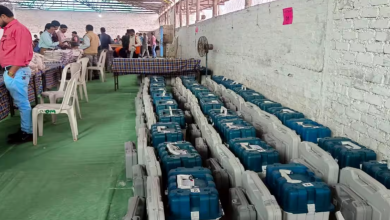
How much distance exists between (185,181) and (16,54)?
113 inches

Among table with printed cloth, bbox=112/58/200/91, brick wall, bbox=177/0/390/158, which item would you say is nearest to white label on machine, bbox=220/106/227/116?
brick wall, bbox=177/0/390/158

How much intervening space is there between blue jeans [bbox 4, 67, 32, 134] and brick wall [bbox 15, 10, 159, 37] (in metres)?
21.7

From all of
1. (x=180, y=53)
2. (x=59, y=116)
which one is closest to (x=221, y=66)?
(x=59, y=116)

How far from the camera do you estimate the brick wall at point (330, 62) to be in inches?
95.9

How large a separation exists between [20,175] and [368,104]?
128 inches

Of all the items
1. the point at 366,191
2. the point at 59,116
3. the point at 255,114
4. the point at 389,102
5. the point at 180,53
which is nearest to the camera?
the point at 366,191

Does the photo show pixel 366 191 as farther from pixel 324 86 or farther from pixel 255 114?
pixel 255 114

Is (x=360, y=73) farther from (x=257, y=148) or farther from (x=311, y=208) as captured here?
(x=311, y=208)

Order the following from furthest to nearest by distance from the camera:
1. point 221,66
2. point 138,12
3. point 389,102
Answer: point 138,12, point 221,66, point 389,102

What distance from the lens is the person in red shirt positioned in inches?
142

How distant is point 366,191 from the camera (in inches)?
73.3

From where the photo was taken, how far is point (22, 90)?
12.7 feet

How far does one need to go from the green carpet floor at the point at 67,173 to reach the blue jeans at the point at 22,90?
29cm

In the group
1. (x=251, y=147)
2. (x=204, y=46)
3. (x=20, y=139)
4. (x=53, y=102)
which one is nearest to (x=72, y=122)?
(x=20, y=139)
